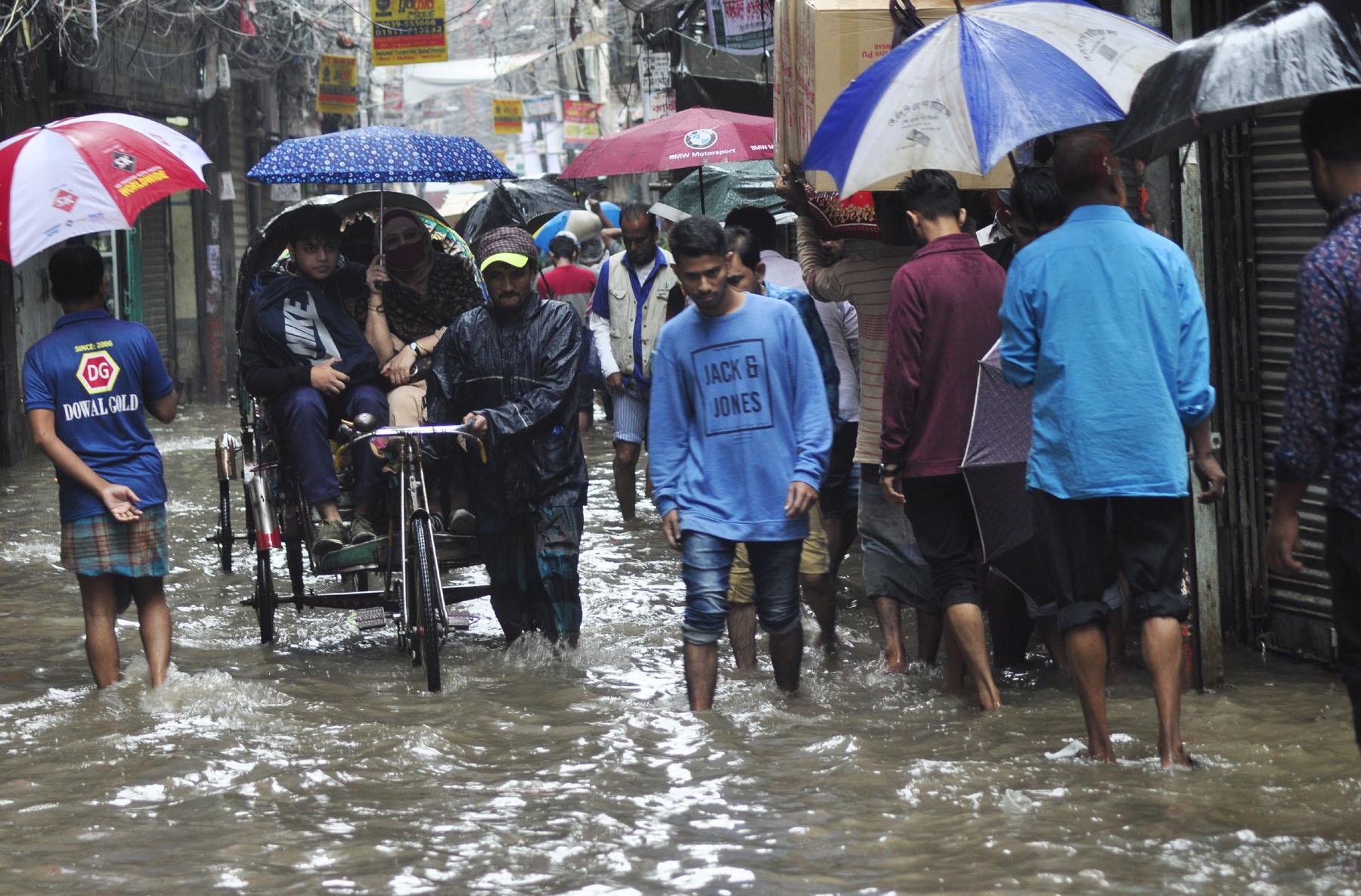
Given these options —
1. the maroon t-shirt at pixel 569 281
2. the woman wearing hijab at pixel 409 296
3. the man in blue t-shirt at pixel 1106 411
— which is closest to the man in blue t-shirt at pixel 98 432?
the woman wearing hijab at pixel 409 296

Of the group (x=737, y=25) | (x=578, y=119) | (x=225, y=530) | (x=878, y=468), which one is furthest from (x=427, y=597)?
(x=578, y=119)

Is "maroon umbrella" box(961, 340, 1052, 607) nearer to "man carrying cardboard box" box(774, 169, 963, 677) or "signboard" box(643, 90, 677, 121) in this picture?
"man carrying cardboard box" box(774, 169, 963, 677)

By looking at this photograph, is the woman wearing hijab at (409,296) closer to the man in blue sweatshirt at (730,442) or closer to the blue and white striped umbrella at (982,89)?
the man in blue sweatshirt at (730,442)

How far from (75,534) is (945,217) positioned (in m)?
3.65

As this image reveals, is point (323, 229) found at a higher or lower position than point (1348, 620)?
higher

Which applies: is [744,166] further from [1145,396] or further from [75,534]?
[1145,396]

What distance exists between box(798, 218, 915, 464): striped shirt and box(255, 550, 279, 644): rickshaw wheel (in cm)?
290

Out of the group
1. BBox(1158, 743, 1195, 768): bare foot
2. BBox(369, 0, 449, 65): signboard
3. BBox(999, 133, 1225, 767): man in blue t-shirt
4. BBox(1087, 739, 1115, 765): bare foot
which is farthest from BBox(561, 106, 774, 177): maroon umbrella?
BBox(369, 0, 449, 65): signboard

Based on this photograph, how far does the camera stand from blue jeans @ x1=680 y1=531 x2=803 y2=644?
6176 mm

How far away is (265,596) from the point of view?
832 cm

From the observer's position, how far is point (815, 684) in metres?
7.09

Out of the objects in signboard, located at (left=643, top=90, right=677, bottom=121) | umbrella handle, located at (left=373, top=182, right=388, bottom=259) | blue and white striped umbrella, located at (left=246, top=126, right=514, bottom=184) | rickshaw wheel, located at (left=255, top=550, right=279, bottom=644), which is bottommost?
rickshaw wheel, located at (left=255, top=550, right=279, bottom=644)

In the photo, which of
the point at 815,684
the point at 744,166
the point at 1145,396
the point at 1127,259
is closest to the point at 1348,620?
the point at 1145,396

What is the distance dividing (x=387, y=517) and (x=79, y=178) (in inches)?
84.3
